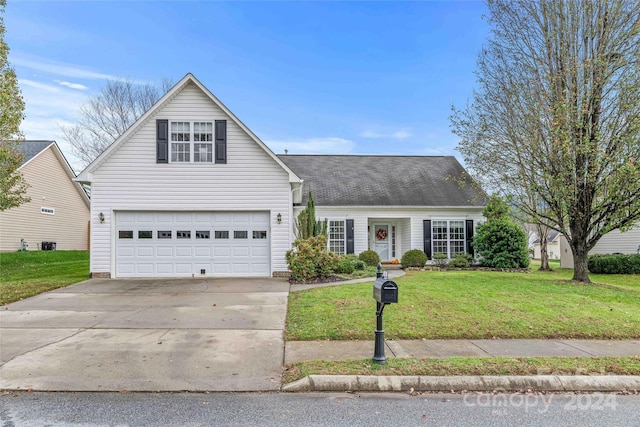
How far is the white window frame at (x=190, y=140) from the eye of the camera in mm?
14141

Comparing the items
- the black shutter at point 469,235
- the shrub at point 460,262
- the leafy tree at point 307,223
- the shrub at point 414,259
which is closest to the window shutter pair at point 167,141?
the leafy tree at point 307,223

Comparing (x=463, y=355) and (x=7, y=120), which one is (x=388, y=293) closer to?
(x=463, y=355)

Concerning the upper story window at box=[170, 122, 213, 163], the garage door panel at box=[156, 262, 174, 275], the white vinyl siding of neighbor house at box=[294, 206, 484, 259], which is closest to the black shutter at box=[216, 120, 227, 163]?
the upper story window at box=[170, 122, 213, 163]

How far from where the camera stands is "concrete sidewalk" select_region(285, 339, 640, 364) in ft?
19.1

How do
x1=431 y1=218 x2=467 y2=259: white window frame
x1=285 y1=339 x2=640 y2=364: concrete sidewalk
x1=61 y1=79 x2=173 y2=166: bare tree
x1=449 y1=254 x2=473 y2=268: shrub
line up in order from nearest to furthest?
x1=285 y1=339 x2=640 y2=364: concrete sidewalk < x1=449 y1=254 x2=473 y2=268: shrub < x1=431 y1=218 x2=467 y2=259: white window frame < x1=61 y1=79 x2=173 y2=166: bare tree

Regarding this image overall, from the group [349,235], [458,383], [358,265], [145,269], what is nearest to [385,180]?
[349,235]

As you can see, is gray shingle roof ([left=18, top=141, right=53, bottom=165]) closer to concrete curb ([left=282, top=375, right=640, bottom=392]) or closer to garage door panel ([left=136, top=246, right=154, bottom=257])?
garage door panel ([left=136, top=246, right=154, bottom=257])

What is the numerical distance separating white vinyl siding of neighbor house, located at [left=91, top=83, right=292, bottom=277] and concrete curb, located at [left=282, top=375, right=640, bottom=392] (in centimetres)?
952

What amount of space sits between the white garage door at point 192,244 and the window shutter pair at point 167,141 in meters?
1.98

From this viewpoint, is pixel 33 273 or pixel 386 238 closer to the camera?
pixel 33 273

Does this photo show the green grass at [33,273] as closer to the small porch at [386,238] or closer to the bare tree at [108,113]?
the bare tree at [108,113]

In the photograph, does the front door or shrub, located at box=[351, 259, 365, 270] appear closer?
shrub, located at box=[351, 259, 365, 270]

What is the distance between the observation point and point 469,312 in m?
8.23

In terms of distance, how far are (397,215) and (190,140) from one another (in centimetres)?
987
